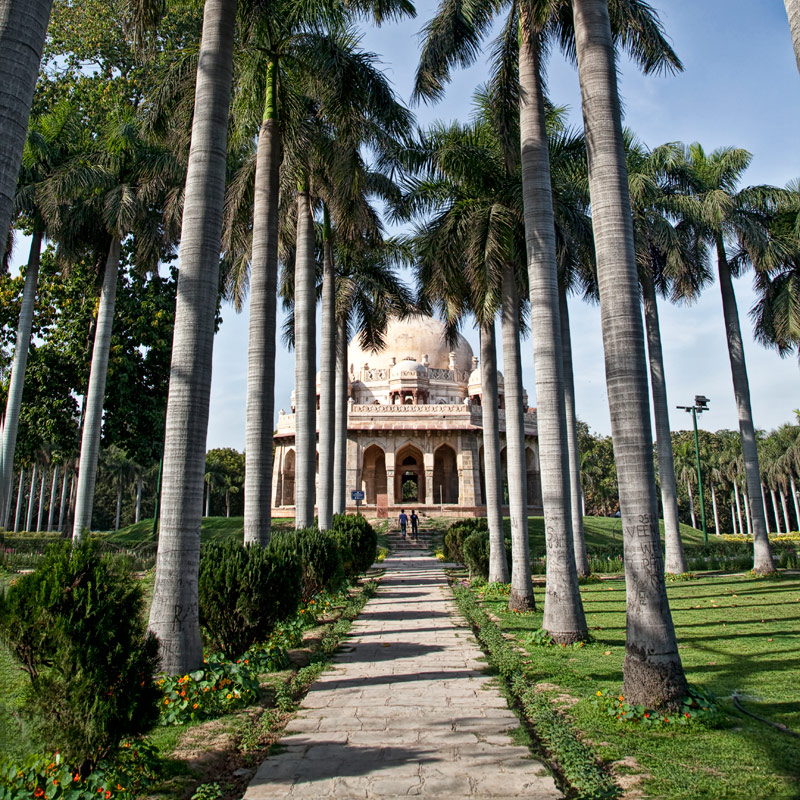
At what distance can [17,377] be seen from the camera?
18.1 meters

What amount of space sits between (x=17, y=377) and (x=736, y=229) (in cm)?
2123

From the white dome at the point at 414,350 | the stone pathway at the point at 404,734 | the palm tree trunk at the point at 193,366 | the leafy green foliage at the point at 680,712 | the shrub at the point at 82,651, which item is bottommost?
the stone pathway at the point at 404,734

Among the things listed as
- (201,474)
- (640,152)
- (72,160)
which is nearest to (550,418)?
(201,474)

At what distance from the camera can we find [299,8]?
35.4 ft

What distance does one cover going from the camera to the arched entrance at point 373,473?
4578 cm

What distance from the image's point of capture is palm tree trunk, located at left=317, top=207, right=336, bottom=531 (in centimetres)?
1605

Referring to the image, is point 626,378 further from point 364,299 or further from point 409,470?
point 409,470

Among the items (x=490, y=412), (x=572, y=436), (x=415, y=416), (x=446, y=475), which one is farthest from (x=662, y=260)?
(x=446, y=475)

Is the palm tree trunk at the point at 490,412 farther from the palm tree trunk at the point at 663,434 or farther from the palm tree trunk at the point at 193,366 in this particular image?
the palm tree trunk at the point at 193,366

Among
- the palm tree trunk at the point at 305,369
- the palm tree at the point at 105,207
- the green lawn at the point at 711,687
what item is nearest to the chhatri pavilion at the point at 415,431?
the palm tree at the point at 105,207

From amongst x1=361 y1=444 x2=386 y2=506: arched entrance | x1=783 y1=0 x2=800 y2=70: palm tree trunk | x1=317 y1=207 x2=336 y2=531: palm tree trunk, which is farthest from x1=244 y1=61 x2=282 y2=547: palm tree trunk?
x1=361 y1=444 x2=386 y2=506: arched entrance

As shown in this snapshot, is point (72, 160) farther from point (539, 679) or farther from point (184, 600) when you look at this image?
point (539, 679)

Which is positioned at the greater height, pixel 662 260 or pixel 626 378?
pixel 662 260

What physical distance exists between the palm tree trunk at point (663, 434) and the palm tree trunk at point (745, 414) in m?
2.11
